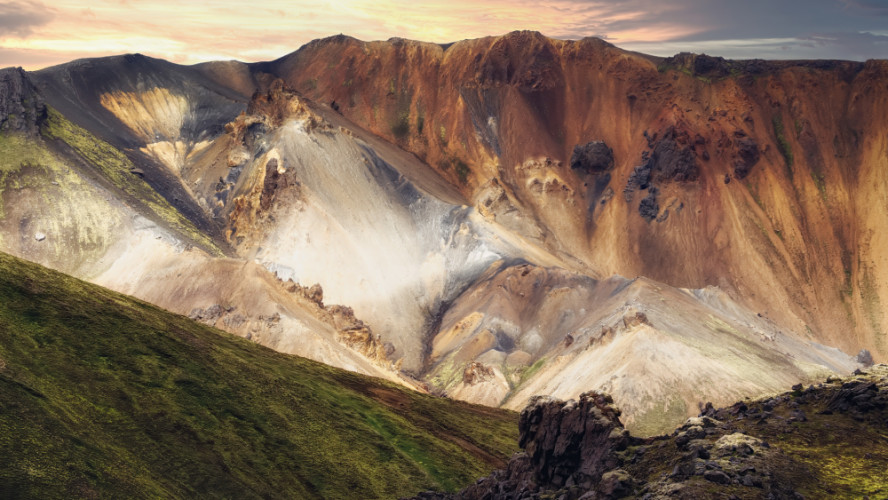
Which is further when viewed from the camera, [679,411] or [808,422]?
[679,411]

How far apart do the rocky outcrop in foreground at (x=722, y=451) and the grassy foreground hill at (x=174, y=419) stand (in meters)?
23.1

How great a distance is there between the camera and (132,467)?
7306cm

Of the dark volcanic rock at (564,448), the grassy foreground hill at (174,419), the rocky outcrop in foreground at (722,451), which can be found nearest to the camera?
the rocky outcrop in foreground at (722,451)

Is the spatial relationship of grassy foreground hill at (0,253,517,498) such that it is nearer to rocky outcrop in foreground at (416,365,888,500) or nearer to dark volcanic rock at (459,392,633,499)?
rocky outcrop in foreground at (416,365,888,500)

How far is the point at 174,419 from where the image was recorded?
86.0 metres

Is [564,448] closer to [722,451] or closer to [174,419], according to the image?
[722,451]

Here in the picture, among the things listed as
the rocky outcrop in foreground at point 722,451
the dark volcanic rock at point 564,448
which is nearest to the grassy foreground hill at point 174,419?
the rocky outcrop in foreground at point 722,451

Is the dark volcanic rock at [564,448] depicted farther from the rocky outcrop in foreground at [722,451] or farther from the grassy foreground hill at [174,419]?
the grassy foreground hill at [174,419]

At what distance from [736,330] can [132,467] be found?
14388 centimetres

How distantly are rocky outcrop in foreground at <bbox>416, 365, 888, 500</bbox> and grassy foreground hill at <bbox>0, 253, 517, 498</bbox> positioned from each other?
75.7 feet

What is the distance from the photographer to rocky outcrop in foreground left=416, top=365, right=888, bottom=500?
176 feet

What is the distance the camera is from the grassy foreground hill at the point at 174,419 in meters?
70.2

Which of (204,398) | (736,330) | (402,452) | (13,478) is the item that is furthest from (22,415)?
(736,330)

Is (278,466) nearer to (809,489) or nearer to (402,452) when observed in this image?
(402,452)
